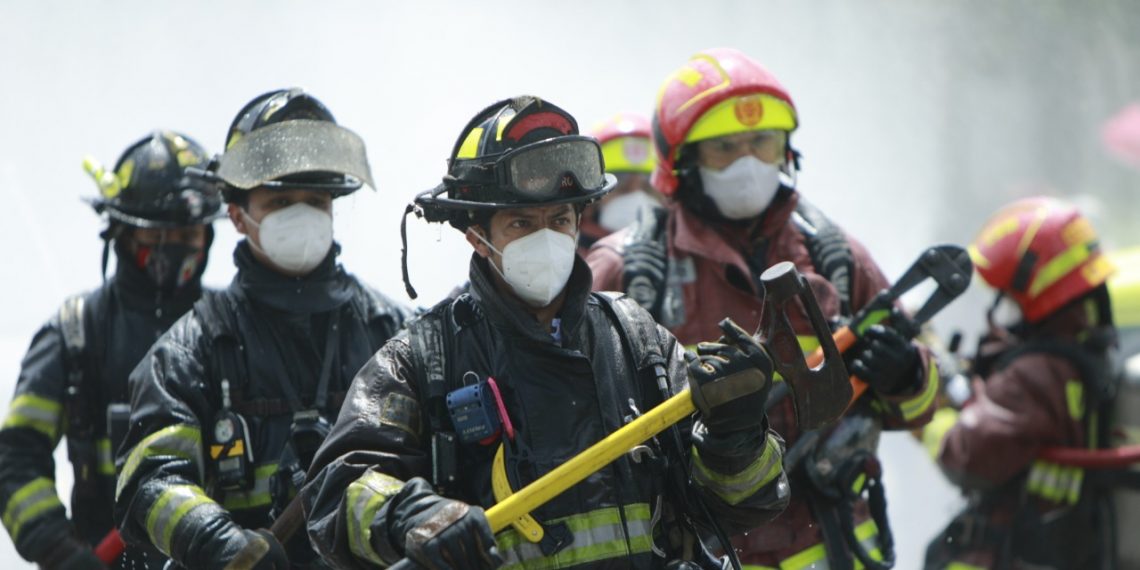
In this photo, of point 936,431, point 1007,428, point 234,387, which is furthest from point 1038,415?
point 234,387

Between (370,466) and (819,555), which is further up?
(370,466)

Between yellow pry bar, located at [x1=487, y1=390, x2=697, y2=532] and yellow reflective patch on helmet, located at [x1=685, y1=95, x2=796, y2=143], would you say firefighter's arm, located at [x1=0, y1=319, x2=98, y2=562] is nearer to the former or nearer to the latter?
yellow reflective patch on helmet, located at [x1=685, y1=95, x2=796, y2=143]

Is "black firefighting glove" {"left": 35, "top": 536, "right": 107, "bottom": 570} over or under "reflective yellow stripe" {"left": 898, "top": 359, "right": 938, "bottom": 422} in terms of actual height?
under

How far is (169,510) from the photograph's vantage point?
3879 mm

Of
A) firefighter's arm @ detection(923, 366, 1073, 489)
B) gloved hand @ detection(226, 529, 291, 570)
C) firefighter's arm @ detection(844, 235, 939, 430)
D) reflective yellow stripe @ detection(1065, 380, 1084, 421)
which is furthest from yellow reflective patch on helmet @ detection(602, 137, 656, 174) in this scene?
gloved hand @ detection(226, 529, 291, 570)

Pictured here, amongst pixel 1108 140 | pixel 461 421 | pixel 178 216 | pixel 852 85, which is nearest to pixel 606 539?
pixel 461 421

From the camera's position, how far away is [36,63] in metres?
7.89

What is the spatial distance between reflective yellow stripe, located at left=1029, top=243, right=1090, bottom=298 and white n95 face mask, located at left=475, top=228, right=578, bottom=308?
365 centimetres

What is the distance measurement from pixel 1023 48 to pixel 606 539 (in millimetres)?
10906

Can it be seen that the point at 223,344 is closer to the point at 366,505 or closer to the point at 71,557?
the point at 71,557

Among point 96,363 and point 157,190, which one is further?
point 157,190

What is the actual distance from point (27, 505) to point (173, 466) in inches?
45.4

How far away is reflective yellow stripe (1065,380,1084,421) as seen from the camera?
243 inches

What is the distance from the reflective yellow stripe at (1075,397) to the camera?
618 cm
